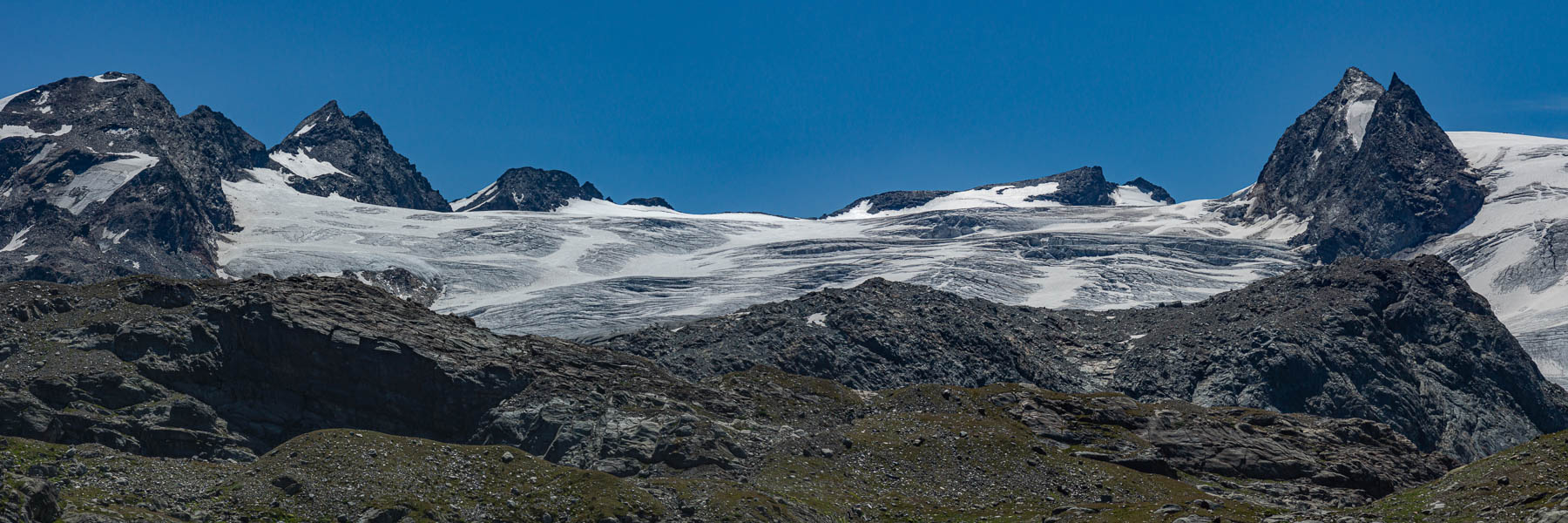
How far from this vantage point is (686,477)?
3103 inches

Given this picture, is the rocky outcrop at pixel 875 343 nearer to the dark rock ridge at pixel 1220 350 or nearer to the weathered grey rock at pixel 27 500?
the dark rock ridge at pixel 1220 350

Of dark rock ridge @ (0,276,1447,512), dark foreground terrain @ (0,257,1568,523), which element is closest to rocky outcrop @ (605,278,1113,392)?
dark foreground terrain @ (0,257,1568,523)

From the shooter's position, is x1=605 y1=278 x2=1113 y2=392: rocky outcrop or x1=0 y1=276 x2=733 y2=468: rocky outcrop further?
x1=605 y1=278 x2=1113 y2=392: rocky outcrop

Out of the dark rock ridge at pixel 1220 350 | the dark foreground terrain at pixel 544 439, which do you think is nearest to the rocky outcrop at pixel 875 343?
the dark rock ridge at pixel 1220 350

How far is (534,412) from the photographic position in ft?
294

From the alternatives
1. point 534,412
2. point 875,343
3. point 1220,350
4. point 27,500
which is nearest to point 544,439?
point 534,412

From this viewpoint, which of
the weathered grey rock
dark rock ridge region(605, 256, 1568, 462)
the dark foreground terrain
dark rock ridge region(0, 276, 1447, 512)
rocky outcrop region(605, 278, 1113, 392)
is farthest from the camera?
dark rock ridge region(605, 256, 1568, 462)

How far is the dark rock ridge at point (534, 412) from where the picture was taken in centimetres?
8144

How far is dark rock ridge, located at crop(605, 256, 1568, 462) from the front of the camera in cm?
14188

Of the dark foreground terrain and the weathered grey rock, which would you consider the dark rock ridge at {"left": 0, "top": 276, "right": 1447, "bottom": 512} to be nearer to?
the dark foreground terrain

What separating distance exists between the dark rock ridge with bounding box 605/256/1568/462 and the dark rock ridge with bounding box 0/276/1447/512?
1328 inches

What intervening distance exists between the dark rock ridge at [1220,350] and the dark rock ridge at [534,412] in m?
33.7

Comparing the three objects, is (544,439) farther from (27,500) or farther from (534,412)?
(27,500)

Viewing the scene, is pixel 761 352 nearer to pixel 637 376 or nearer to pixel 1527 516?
pixel 637 376
